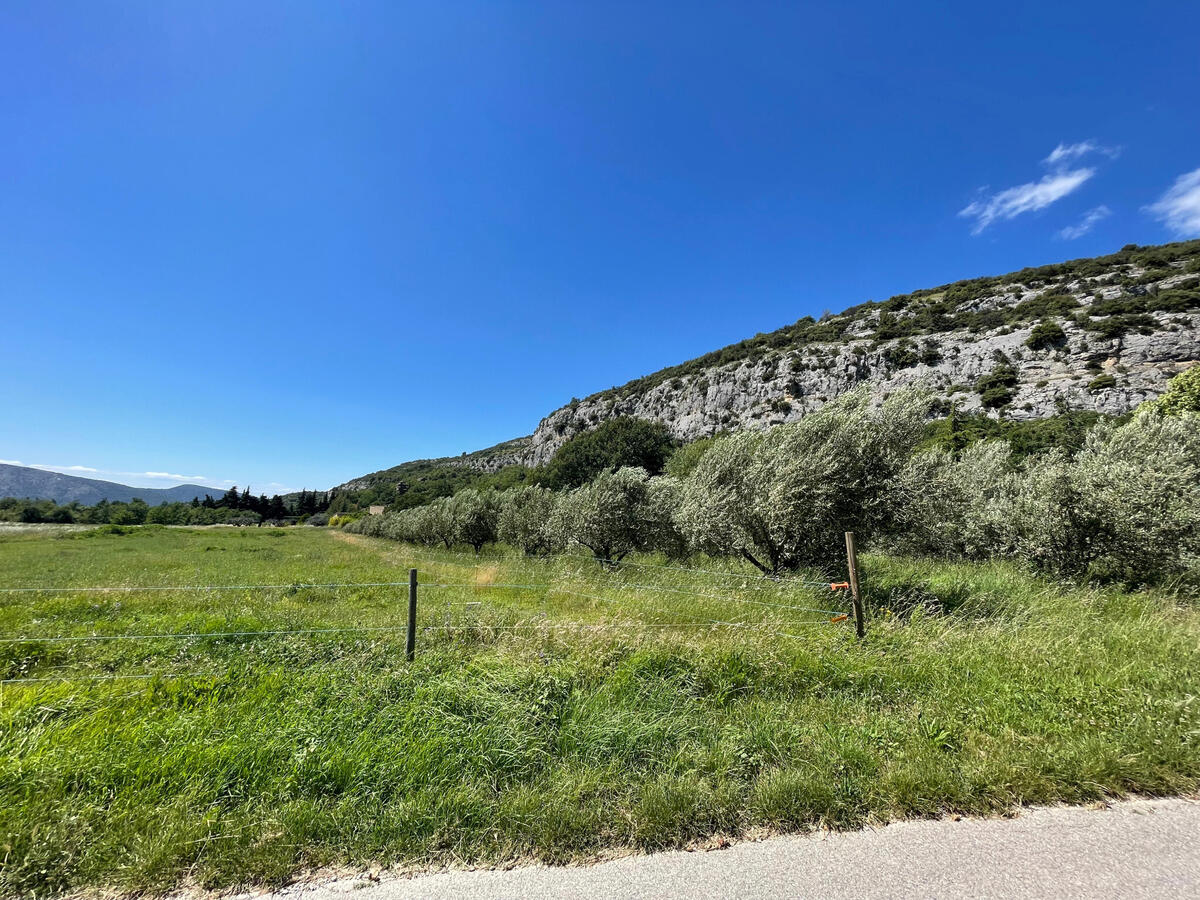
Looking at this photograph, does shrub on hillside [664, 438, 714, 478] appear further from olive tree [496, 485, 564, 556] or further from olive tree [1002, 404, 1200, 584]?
olive tree [1002, 404, 1200, 584]

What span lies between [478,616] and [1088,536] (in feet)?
49.7

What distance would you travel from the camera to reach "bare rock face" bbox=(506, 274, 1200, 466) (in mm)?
42188

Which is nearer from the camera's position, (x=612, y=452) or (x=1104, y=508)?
(x=1104, y=508)

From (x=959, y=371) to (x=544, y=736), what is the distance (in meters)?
71.9

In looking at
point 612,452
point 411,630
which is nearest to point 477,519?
point 612,452

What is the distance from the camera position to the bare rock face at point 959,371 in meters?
42.2

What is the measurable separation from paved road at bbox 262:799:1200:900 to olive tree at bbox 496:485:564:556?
20.5m

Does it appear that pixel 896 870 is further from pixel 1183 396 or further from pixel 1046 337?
pixel 1046 337

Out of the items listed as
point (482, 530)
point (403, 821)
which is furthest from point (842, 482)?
point (482, 530)

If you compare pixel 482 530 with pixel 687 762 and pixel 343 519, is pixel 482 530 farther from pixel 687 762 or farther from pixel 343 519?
pixel 343 519

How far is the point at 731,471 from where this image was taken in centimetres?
1262

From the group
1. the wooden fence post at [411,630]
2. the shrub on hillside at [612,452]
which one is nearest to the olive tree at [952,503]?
the wooden fence post at [411,630]

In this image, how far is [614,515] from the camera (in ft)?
62.9

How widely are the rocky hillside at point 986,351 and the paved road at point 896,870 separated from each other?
1049 centimetres
